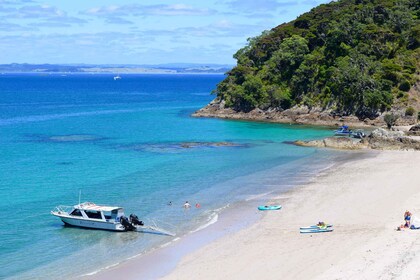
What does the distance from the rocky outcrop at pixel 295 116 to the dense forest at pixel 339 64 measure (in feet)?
3.91

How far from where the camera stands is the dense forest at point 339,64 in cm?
9262

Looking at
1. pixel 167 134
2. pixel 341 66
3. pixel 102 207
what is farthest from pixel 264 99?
pixel 102 207

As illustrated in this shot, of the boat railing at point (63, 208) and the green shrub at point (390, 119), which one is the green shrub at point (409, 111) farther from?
the boat railing at point (63, 208)

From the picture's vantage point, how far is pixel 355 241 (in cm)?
3155

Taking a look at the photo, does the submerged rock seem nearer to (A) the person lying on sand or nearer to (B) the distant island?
(B) the distant island

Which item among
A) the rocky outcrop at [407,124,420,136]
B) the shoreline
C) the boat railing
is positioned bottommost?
the shoreline

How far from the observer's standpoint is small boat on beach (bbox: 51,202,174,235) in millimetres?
36812

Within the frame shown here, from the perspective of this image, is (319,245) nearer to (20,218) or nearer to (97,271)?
(97,271)

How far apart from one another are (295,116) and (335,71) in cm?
987

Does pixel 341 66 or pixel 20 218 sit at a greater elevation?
pixel 341 66

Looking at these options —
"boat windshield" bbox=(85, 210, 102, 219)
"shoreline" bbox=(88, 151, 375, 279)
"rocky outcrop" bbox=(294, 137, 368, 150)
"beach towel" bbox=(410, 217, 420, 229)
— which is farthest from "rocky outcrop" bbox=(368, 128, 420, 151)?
"boat windshield" bbox=(85, 210, 102, 219)

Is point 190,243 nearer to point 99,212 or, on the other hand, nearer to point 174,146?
point 99,212

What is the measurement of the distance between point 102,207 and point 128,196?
23.0ft

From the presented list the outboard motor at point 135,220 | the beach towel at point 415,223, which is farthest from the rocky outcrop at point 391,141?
the outboard motor at point 135,220
